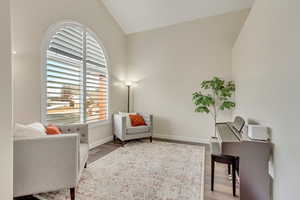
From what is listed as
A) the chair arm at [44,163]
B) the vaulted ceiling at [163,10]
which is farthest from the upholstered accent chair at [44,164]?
the vaulted ceiling at [163,10]

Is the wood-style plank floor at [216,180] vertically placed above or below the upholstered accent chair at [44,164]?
below

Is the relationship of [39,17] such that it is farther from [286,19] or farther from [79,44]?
[286,19]

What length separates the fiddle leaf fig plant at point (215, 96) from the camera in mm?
3348

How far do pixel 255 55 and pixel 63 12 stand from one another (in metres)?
3.18

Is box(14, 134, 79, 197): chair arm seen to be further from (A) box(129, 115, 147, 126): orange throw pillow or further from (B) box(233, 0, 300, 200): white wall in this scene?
(A) box(129, 115, 147, 126): orange throw pillow

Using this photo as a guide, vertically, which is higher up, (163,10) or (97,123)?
(163,10)

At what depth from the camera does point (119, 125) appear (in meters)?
3.64

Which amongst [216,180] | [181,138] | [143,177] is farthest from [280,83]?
[181,138]

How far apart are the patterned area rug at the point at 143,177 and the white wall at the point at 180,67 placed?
960 mm

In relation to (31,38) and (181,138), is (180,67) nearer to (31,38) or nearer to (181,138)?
(181,138)

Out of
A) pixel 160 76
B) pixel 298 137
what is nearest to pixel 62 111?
pixel 160 76

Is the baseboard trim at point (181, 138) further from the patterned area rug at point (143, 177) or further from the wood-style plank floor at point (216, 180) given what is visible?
the patterned area rug at point (143, 177)

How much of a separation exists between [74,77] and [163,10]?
8.40 ft

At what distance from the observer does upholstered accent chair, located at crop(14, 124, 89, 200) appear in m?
1.44
